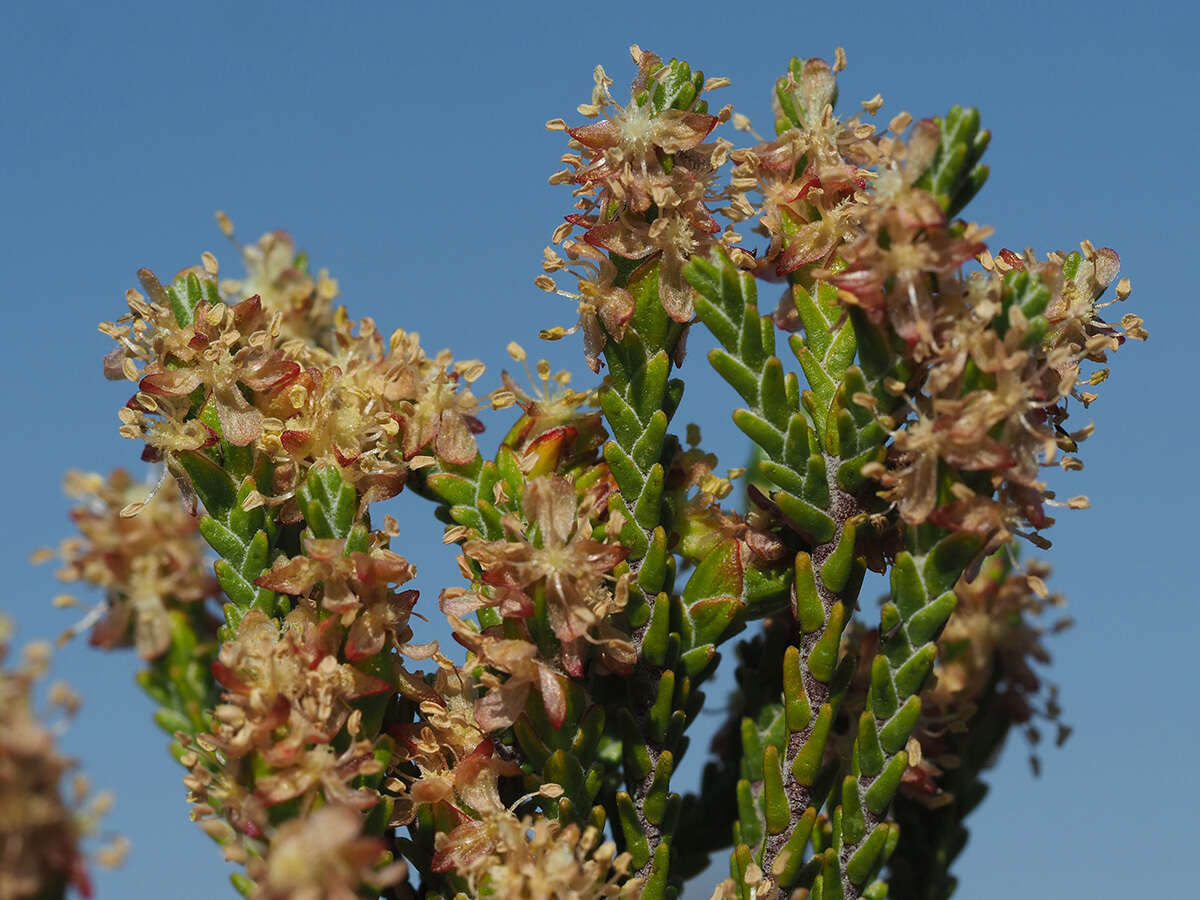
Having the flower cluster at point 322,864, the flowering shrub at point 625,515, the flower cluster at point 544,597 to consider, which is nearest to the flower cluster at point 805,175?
the flowering shrub at point 625,515

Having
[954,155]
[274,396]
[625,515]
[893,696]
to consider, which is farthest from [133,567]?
[954,155]

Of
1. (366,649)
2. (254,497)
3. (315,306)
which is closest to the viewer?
(366,649)

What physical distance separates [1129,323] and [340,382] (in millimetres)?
2150

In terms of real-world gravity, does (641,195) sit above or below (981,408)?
above

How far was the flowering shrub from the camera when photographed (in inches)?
118

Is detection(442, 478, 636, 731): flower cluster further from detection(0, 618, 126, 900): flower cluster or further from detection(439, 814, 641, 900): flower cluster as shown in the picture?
detection(0, 618, 126, 900): flower cluster

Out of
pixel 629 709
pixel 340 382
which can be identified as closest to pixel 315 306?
pixel 340 382

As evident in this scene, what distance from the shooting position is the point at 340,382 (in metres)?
3.51

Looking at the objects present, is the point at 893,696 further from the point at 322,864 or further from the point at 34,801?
the point at 34,801

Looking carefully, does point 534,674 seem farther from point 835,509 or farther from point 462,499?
point 835,509

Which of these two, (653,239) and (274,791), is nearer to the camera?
(274,791)

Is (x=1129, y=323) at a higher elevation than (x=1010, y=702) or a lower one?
higher

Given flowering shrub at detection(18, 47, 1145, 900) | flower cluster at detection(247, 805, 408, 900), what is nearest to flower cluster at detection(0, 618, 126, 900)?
flower cluster at detection(247, 805, 408, 900)

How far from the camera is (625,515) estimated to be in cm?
344
